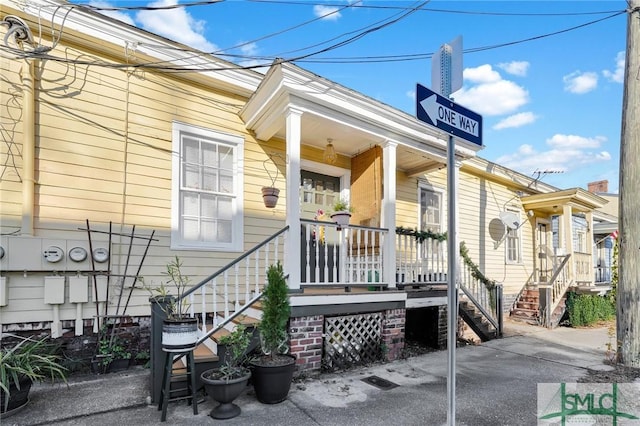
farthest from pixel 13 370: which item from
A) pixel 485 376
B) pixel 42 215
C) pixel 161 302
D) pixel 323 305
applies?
pixel 485 376

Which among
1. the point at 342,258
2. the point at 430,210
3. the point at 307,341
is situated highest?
the point at 430,210

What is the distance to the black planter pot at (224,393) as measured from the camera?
3.14m

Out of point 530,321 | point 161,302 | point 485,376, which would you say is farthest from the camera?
point 530,321

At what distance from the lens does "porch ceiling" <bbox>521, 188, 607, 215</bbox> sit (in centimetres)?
995

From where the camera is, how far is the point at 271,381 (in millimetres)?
3459

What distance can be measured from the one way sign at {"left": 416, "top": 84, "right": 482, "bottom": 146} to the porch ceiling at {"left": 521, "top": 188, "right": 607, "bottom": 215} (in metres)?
9.22

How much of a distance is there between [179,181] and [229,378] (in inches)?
114

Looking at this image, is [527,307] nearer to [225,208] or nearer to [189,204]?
[225,208]

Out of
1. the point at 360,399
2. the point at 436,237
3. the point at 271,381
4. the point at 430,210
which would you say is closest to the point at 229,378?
the point at 271,381

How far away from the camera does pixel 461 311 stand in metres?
6.74

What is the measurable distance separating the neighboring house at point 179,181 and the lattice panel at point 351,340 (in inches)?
1.2

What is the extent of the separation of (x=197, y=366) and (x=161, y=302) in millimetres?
738

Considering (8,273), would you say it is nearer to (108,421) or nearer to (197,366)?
(108,421)

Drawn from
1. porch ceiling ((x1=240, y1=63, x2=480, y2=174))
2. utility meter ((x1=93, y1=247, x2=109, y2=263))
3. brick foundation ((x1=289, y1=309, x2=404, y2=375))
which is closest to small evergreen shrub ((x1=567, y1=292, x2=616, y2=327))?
porch ceiling ((x1=240, y1=63, x2=480, y2=174))
